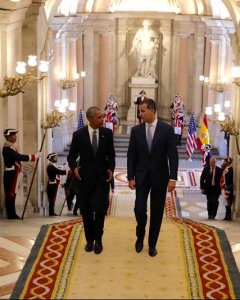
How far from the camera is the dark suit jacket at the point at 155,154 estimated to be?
7.13 m

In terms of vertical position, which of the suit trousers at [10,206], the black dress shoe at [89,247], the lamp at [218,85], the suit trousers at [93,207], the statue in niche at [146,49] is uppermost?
the statue in niche at [146,49]

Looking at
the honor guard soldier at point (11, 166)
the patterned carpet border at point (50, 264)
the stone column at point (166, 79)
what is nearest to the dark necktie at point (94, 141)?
the patterned carpet border at point (50, 264)

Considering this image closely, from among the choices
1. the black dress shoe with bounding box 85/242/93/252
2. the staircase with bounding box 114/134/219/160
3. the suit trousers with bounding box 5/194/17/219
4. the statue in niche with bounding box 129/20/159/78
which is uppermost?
the statue in niche with bounding box 129/20/159/78

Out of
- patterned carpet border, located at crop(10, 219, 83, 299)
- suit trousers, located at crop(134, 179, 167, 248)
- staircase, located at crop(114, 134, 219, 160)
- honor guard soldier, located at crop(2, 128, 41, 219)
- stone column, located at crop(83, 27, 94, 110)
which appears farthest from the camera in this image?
stone column, located at crop(83, 27, 94, 110)

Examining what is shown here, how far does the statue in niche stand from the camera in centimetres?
2692

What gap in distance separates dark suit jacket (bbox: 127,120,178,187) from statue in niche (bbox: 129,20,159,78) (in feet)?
66.1

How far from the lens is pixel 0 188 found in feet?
39.7

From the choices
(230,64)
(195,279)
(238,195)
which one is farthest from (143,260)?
(230,64)

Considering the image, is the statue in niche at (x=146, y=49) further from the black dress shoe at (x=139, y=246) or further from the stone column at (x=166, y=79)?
the black dress shoe at (x=139, y=246)

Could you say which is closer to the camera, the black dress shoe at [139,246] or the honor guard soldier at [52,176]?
the black dress shoe at [139,246]

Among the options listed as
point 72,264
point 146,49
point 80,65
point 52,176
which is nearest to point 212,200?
point 52,176

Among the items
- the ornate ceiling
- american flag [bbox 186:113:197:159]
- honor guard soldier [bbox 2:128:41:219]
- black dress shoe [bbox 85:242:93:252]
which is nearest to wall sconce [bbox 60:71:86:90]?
the ornate ceiling

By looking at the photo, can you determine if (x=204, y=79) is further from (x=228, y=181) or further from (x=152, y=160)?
(x=152, y=160)

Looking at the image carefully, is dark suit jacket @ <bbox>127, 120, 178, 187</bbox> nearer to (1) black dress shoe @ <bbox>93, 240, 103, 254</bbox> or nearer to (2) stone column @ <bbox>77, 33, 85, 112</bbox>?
(1) black dress shoe @ <bbox>93, 240, 103, 254</bbox>
